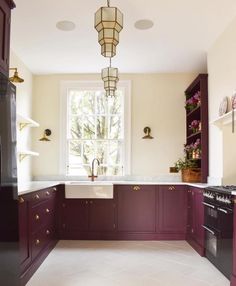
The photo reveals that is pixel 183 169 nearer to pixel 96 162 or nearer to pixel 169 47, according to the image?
pixel 96 162

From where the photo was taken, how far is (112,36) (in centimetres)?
238

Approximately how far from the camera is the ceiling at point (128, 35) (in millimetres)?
3367

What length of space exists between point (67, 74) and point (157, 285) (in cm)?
397

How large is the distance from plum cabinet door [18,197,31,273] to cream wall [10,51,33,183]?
6.11 feet

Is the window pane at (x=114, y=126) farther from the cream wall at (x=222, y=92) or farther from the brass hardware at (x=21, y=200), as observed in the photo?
the brass hardware at (x=21, y=200)

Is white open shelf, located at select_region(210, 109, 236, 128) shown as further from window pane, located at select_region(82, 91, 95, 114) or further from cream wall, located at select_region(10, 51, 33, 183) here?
cream wall, located at select_region(10, 51, 33, 183)

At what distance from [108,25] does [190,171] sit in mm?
3257

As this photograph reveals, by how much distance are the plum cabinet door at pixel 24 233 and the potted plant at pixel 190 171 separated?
2.79 metres

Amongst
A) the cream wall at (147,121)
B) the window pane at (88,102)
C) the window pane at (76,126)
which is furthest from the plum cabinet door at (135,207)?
the window pane at (88,102)

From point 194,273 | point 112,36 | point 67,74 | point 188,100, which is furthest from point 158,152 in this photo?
point 112,36

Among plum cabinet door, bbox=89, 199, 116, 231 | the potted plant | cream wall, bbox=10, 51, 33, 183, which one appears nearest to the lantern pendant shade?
cream wall, bbox=10, 51, 33, 183

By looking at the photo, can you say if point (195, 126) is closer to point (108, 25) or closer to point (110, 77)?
point (110, 77)

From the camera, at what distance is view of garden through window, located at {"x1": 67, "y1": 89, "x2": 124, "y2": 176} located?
223 inches

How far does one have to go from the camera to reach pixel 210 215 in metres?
3.52
